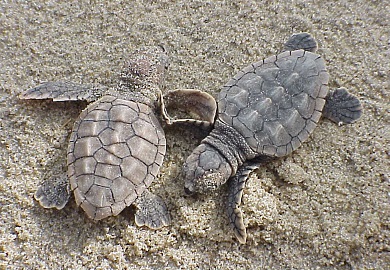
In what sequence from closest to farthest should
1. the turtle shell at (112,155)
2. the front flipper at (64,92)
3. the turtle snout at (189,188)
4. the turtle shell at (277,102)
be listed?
the turtle shell at (112,155)
the turtle snout at (189,188)
the turtle shell at (277,102)
the front flipper at (64,92)

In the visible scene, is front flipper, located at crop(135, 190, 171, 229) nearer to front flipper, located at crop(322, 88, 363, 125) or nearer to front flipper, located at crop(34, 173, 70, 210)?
front flipper, located at crop(34, 173, 70, 210)

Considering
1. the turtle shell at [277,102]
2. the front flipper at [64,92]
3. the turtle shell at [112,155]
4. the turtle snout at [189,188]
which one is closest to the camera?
the turtle shell at [112,155]

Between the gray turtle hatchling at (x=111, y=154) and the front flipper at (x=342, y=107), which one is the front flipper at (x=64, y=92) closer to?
the gray turtle hatchling at (x=111, y=154)

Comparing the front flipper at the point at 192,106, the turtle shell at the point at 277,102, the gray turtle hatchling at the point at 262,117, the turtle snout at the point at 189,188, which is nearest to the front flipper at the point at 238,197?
the gray turtle hatchling at the point at 262,117

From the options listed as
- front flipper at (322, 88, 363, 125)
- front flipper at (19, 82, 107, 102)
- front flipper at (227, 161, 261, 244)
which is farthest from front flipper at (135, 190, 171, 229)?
front flipper at (322, 88, 363, 125)

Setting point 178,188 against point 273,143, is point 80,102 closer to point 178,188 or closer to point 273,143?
point 178,188

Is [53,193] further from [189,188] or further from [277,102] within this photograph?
[277,102]
